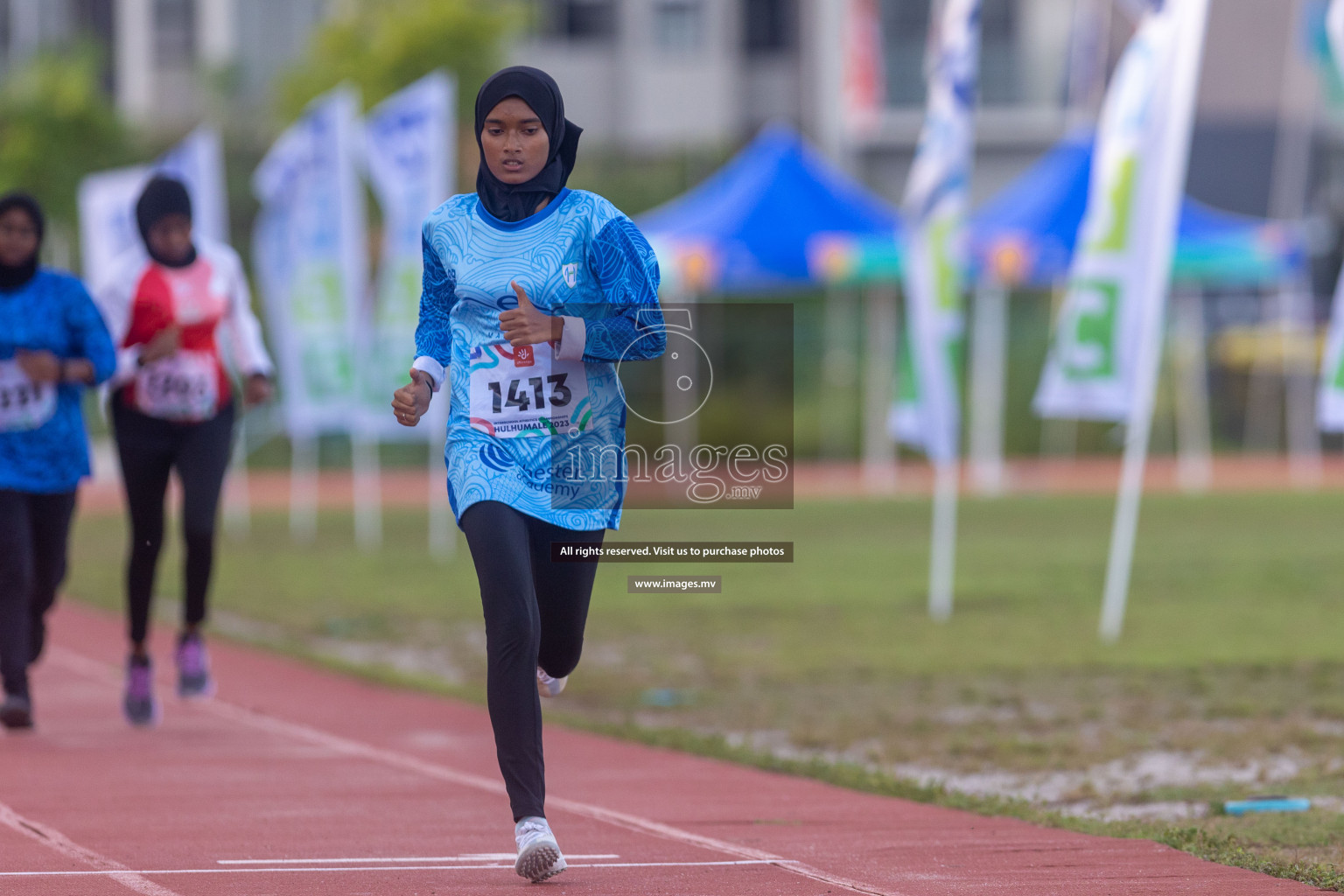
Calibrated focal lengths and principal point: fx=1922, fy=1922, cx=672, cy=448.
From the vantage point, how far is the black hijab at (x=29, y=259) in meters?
7.90

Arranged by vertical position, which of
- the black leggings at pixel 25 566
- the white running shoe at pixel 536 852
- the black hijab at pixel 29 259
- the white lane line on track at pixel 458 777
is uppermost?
the black hijab at pixel 29 259

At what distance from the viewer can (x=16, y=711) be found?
788cm

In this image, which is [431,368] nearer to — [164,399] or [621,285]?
[621,285]

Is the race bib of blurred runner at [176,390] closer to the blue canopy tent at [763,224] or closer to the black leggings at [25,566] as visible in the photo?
the black leggings at [25,566]

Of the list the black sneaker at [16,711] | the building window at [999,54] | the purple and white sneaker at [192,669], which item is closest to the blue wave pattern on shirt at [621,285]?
the black sneaker at [16,711]

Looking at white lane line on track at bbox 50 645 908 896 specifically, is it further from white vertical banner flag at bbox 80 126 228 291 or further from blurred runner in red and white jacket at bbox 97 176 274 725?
white vertical banner flag at bbox 80 126 228 291

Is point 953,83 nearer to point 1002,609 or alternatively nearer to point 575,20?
point 1002,609

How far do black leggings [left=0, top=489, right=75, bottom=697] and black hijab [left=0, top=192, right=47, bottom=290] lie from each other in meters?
0.87

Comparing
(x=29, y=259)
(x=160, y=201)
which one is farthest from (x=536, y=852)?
(x=160, y=201)

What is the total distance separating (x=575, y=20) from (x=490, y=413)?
4051 centimetres

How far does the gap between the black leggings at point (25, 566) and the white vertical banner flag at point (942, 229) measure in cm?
654

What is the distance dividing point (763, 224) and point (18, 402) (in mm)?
17204

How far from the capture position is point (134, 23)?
1781 inches

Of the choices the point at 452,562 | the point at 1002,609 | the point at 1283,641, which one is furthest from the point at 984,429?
the point at 1283,641
